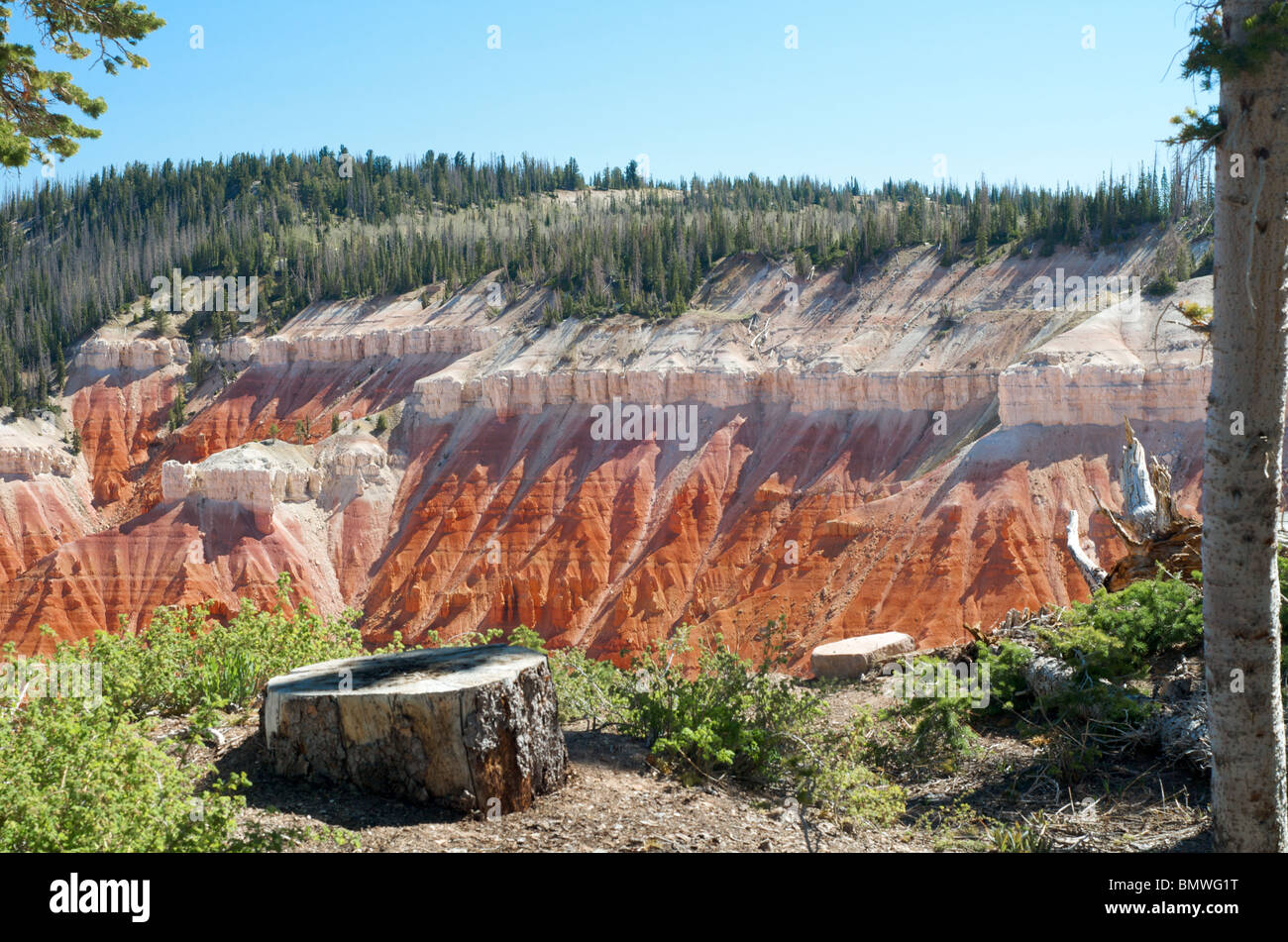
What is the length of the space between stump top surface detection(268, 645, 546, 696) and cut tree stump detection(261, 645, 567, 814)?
0.02 meters

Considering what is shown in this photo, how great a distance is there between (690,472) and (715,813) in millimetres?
39241

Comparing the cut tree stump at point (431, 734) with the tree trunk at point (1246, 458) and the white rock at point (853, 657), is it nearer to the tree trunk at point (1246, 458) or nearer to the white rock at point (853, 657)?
the tree trunk at point (1246, 458)

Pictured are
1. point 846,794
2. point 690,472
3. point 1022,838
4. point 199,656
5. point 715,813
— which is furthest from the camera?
point 690,472

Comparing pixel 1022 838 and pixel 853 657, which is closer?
pixel 1022 838

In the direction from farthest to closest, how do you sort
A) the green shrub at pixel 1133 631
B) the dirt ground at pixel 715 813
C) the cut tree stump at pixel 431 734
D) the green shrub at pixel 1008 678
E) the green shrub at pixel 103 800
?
the green shrub at pixel 1008 678, the green shrub at pixel 1133 631, the cut tree stump at pixel 431 734, the dirt ground at pixel 715 813, the green shrub at pixel 103 800

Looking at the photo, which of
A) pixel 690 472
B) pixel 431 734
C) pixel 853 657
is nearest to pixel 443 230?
pixel 690 472

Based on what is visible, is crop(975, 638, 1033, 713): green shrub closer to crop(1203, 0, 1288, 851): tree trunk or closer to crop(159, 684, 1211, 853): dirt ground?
crop(159, 684, 1211, 853): dirt ground

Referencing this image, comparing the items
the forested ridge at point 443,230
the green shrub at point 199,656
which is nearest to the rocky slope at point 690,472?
the forested ridge at point 443,230

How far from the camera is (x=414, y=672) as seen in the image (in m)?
8.57

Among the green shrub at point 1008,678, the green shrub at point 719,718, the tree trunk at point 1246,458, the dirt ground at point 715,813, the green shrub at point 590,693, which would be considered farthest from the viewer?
the green shrub at point 1008,678

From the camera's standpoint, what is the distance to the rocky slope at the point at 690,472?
37156 mm

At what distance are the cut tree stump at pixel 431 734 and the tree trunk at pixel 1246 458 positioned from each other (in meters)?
4.76

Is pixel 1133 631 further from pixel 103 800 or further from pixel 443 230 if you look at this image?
pixel 443 230
